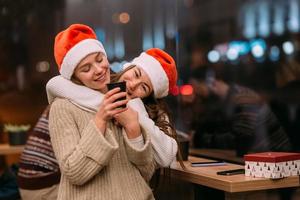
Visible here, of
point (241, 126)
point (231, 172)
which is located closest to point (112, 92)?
point (231, 172)

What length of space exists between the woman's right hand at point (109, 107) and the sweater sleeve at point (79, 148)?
0.03m

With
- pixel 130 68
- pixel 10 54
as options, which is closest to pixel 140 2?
pixel 10 54

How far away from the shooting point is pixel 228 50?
4676 millimetres

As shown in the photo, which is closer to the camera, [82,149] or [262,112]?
[82,149]

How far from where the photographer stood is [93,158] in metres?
1.88

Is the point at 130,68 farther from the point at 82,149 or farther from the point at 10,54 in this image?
the point at 10,54

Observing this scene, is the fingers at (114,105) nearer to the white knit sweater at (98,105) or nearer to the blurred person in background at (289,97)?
the white knit sweater at (98,105)

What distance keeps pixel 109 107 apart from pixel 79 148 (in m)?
0.17

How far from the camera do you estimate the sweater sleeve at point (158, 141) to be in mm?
2164

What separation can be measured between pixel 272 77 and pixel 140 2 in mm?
1256

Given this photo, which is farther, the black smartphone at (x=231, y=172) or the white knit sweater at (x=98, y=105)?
the black smartphone at (x=231, y=172)

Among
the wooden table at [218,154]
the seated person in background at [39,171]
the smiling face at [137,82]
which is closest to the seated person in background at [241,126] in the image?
the wooden table at [218,154]

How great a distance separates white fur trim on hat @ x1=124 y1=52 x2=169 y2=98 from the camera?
231 cm

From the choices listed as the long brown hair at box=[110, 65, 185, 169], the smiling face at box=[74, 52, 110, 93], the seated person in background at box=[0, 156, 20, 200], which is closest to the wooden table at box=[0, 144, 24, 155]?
the seated person in background at box=[0, 156, 20, 200]
